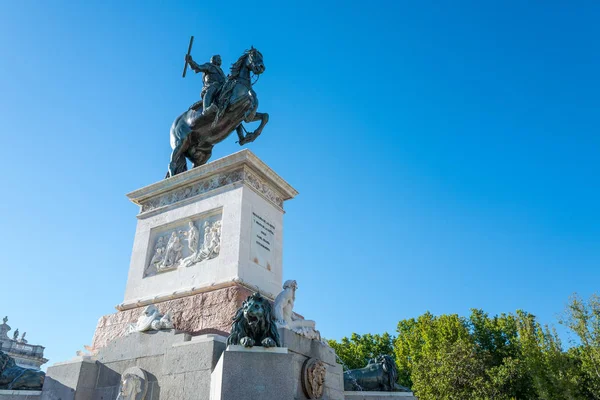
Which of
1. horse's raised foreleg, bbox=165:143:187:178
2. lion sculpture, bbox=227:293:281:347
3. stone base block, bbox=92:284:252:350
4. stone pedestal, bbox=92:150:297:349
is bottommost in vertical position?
lion sculpture, bbox=227:293:281:347

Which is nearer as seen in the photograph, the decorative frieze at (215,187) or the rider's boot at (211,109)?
the decorative frieze at (215,187)

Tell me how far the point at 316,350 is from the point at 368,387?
74.9 inches

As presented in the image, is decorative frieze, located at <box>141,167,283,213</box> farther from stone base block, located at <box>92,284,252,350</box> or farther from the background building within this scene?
the background building

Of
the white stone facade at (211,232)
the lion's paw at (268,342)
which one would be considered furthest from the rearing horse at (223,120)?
the lion's paw at (268,342)

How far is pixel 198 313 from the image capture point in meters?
8.02

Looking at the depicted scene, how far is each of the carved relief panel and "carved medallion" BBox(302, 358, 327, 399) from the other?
270 centimetres

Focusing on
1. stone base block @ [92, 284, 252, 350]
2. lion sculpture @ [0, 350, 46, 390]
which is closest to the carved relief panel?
stone base block @ [92, 284, 252, 350]

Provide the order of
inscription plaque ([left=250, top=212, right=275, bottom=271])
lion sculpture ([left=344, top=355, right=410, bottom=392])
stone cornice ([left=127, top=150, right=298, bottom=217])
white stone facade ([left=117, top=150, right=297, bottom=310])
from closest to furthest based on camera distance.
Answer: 1. white stone facade ([left=117, top=150, right=297, bottom=310])
2. lion sculpture ([left=344, top=355, right=410, bottom=392])
3. inscription plaque ([left=250, top=212, right=275, bottom=271])
4. stone cornice ([left=127, top=150, right=298, bottom=217])

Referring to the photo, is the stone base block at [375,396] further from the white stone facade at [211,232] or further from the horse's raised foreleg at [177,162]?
the horse's raised foreleg at [177,162]

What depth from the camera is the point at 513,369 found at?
29.6 m

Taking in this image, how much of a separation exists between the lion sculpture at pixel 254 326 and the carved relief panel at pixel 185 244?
8.30 feet

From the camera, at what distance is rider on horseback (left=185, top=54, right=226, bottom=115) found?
1083 cm

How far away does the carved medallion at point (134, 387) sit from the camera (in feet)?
23.3

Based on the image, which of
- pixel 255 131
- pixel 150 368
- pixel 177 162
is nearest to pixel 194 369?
pixel 150 368
